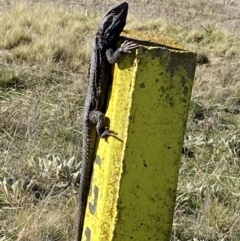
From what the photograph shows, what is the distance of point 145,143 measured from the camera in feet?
7.94

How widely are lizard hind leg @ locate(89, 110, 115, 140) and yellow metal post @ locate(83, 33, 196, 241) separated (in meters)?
0.03

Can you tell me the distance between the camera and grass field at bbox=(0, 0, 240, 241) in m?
3.90

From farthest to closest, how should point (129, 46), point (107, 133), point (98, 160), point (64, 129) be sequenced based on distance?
point (64, 129), point (98, 160), point (107, 133), point (129, 46)

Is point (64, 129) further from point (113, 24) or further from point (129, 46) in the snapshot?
point (129, 46)

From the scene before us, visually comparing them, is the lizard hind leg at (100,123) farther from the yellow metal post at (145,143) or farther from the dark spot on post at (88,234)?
the dark spot on post at (88,234)

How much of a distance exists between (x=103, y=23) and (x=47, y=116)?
3106 millimetres

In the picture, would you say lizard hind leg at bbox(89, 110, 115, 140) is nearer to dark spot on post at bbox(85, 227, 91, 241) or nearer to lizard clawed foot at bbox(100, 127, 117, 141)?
lizard clawed foot at bbox(100, 127, 117, 141)

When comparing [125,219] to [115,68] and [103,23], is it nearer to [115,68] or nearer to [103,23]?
[115,68]

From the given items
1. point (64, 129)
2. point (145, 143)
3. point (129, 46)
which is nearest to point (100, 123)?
point (145, 143)

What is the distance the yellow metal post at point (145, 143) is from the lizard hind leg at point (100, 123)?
0.03m

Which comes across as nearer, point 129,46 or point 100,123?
point 129,46

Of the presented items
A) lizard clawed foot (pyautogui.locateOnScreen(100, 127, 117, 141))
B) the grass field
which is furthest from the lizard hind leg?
the grass field

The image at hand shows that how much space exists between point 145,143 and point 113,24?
20.6 inches

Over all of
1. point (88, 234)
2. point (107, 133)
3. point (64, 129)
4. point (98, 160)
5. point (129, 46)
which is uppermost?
point (129, 46)
